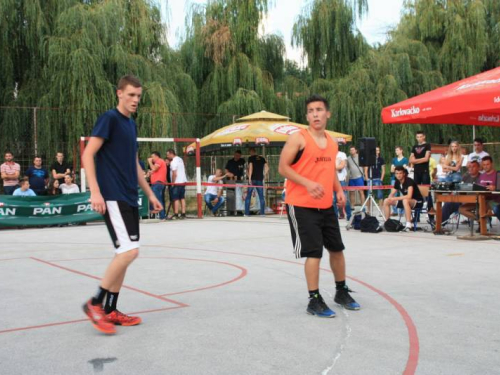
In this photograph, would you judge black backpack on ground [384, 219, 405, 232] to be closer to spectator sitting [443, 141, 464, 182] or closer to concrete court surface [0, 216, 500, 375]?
spectator sitting [443, 141, 464, 182]

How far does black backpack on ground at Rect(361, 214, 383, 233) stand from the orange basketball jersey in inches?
302

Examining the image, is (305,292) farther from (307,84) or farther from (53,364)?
(307,84)

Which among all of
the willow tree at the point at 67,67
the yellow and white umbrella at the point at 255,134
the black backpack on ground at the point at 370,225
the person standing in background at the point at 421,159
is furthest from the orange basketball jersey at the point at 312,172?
the willow tree at the point at 67,67

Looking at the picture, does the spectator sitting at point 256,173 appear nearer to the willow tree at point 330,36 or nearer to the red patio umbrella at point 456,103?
the red patio umbrella at point 456,103

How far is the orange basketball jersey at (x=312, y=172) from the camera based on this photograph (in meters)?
5.56

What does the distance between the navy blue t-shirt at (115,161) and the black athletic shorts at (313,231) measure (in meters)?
1.37

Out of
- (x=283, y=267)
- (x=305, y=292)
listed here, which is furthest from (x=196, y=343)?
(x=283, y=267)

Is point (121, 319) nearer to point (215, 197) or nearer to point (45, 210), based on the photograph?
point (45, 210)

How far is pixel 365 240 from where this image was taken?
11695mm

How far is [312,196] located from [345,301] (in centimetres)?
106

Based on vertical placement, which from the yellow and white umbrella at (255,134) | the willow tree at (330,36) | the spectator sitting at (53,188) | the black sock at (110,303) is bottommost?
the black sock at (110,303)

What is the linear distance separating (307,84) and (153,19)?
788cm

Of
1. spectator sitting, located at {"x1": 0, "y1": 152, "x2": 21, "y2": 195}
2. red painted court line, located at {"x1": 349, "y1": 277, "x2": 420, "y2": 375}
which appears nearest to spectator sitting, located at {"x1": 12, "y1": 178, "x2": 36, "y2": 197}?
spectator sitting, located at {"x1": 0, "y1": 152, "x2": 21, "y2": 195}

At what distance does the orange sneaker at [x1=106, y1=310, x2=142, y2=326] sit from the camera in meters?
5.09
